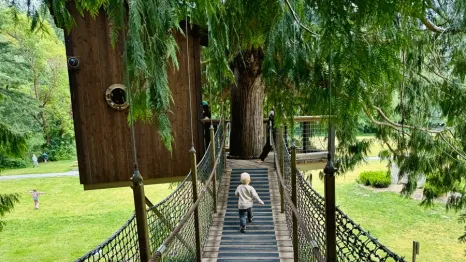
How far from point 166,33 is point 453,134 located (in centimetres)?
483

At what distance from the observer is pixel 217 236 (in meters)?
3.56

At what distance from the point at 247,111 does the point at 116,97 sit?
8.54ft

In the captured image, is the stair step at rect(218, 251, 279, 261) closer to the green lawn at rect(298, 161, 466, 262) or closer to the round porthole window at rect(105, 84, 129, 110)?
the round porthole window at rect(105, 84, 129, 110)

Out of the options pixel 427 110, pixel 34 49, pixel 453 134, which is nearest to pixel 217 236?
pixel 427 110

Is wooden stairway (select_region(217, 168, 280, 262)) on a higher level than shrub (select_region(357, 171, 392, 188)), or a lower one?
higher

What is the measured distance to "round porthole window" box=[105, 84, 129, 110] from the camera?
417 centimetres

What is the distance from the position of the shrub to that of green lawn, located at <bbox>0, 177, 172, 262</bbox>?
8.44m

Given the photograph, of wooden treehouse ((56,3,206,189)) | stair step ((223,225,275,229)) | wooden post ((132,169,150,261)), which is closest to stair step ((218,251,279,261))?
stair step ((223,225,275,229))

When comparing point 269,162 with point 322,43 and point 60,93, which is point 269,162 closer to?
point 322,43

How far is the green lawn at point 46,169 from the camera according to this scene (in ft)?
52.5

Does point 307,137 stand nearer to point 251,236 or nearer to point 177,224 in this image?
point 251,236

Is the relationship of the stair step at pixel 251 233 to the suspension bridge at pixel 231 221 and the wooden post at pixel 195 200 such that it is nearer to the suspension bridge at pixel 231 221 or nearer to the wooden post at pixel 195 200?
the suspension bridge at pixel 231 221

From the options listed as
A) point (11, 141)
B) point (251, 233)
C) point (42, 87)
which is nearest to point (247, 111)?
point (251, 233)

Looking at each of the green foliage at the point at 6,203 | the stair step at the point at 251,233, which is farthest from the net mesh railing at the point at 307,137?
the green foliage at the point at 6,203
